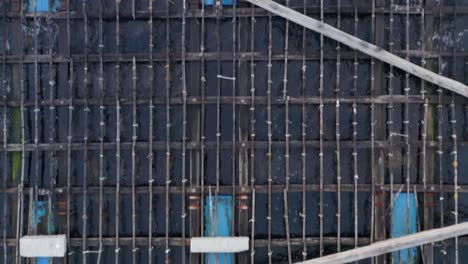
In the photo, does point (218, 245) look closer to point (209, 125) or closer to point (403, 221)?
point (209, 125)

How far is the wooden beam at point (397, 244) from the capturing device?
689cm

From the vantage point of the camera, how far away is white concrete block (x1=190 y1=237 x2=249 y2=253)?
23.0 feet

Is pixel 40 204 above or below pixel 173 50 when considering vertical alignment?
below

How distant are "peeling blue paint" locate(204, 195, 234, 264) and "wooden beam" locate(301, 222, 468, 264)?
153cm

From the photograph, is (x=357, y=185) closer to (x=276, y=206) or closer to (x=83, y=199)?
(x=276, y=206)

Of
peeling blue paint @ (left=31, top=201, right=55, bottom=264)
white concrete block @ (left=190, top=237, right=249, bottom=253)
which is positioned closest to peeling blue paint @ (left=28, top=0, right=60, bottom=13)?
peeling blue paint @ (left=31, top=201, right=55, bottom=264)

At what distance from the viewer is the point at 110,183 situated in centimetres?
735

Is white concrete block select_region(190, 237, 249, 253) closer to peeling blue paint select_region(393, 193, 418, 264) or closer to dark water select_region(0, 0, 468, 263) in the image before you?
dark water select_region(0, 0, 468, 263)

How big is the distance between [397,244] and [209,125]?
373 centimetres

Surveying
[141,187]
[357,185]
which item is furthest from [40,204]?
[357,185]

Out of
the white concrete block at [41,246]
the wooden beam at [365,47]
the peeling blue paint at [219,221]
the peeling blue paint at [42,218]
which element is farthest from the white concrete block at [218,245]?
the wooden beam at [365,47]

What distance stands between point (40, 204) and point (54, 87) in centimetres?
207

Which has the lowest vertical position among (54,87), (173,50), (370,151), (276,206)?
(276,206)

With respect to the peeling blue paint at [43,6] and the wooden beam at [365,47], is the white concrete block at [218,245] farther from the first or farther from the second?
the peeling blue paint at [43,6]
